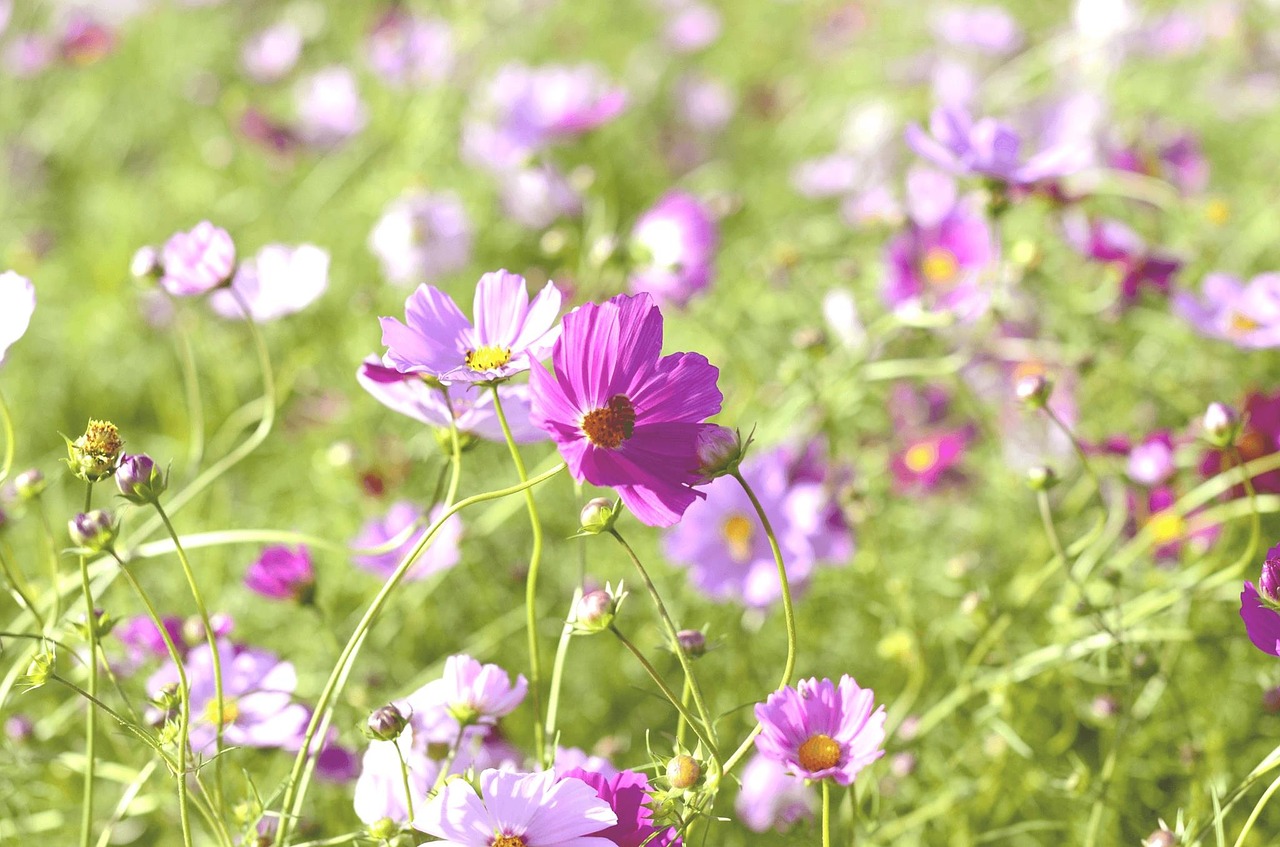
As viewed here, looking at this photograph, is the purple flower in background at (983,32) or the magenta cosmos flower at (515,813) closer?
the magenta cosmos flower at (515,813)

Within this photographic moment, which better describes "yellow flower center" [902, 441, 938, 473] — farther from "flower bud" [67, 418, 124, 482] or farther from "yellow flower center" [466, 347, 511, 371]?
"flower bud" [67, 418, 124, 482]

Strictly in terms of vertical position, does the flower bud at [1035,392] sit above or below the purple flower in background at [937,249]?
above

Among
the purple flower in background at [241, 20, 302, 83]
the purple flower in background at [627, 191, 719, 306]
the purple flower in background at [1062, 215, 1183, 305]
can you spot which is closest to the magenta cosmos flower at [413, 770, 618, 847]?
the purple flower in background at [627, 191, 719, 306]

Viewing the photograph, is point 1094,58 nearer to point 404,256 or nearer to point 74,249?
point 404,256

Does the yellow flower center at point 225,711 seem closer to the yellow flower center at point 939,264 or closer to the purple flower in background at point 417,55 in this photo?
the yellow flower center at point 939,264

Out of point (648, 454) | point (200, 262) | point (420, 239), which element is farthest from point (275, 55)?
point (648, 454)

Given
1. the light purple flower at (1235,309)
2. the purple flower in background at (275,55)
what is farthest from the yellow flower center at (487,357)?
the purple flower in background at (275,55)

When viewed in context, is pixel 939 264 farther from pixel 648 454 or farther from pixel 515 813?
pixel 515 813

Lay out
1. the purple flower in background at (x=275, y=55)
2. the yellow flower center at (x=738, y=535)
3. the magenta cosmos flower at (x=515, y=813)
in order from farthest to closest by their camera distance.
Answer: the purple flower in background at (x=275, y=55) < the yellow flower center at (x=738, y=535) < the magenta cosmos flower at (x=515, y=813)
